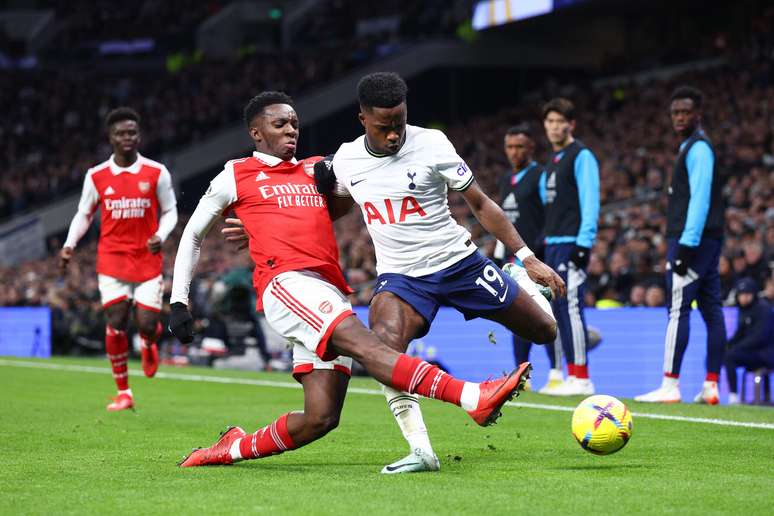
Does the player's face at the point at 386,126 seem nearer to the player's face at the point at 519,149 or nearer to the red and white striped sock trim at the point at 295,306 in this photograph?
the red and white striped sock trim at the point at 295,306

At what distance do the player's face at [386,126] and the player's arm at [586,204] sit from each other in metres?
4.51

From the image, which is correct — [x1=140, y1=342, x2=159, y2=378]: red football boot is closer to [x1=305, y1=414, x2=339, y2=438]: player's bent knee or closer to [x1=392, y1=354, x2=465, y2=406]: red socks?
[x1=305, y1=414, x2=339, y2=438]: player's bent knee

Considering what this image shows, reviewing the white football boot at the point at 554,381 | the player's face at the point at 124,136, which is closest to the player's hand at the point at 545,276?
the white football boot at the point at 554,381

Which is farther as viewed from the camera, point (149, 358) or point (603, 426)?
point (149, 358)

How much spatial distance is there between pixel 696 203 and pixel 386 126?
4447 mm

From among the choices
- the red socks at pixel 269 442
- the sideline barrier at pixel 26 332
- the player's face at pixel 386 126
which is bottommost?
the sideline barrier at pixel 26 332

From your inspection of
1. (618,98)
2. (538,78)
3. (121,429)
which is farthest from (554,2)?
(121,429)

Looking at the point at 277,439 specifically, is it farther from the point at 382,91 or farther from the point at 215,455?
the point at 382,91

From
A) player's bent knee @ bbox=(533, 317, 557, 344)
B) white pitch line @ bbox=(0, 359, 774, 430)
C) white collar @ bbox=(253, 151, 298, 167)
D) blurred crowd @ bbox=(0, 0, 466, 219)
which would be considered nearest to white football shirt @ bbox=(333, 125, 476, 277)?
white collar @ bbox=(253, 151, 298, 167)

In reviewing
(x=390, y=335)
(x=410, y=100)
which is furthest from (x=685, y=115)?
(x=410, y=100)

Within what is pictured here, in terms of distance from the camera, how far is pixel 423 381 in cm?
560

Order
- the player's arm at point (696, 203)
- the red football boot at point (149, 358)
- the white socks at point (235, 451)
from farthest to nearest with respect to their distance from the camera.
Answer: the red football boot at point (149, 358) < the player's arm at point (696, 203) < the white socks at point (235, 451)

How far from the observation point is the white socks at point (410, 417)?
6.02 metres

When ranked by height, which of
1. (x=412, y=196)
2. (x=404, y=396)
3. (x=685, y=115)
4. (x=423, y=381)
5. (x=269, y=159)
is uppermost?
(x=685, y=115)
